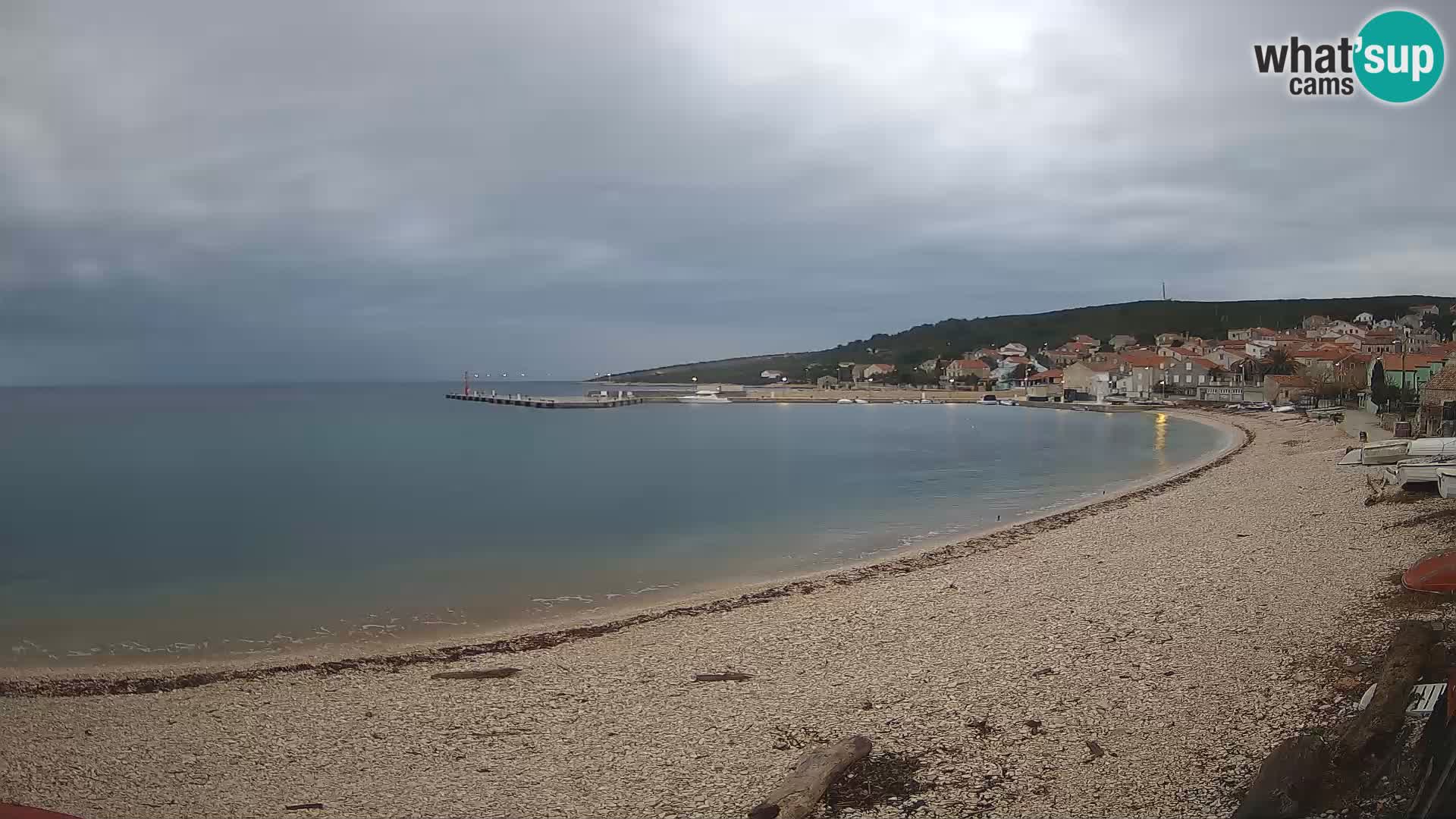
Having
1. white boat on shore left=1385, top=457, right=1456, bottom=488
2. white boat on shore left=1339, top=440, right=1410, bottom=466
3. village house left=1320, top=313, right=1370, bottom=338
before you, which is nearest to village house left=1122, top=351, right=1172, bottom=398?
village house left=1320, top=313, right=1370, bottom=338

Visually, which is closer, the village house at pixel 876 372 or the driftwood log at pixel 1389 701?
the driftwood log at pixel 1389 701

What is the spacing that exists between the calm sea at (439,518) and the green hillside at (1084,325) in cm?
10220

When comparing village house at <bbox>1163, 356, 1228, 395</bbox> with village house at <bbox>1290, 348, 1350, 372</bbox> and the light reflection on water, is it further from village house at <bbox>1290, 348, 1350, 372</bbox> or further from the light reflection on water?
the light reflection on water

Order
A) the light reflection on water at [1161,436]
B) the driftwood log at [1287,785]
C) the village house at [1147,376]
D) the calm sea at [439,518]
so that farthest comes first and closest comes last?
the village house at [1147,376]
the light reflection on water at [1161,436]
the calm sea at [439,518]
the driftwood log at [1287,785]

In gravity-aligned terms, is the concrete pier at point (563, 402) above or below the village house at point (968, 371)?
below

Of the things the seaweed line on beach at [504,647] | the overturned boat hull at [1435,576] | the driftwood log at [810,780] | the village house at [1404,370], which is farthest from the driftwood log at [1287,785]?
the village house at [1404,370]

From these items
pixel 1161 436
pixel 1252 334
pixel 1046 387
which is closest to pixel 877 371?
pixel 1046 387

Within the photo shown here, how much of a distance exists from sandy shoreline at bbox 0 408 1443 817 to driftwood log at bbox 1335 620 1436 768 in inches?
15.6

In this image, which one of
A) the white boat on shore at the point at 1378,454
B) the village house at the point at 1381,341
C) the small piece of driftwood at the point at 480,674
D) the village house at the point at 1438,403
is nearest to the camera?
the small piece of driftwood at the point at 480,674

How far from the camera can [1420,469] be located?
12.1 m

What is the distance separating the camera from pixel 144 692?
7.45m

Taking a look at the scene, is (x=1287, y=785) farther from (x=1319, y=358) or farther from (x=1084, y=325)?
(x=1084, y=325)

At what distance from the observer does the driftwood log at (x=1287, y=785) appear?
3484 millimetres

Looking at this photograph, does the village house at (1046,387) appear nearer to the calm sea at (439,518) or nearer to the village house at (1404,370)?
the village house at (1404,370)
